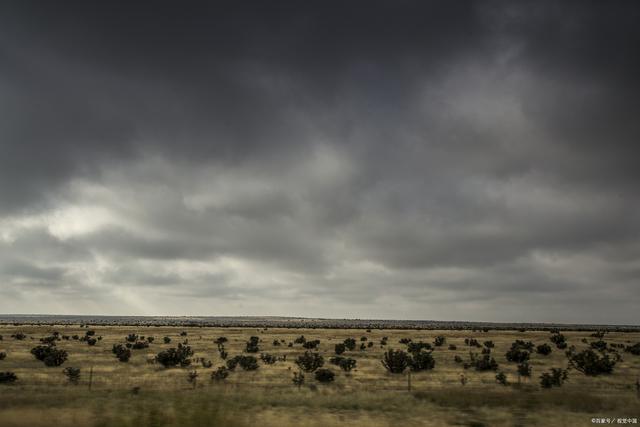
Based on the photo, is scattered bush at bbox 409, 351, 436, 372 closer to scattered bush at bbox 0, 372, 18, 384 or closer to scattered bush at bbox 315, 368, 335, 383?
scattered bush at bbox 315, 368, 335, 383

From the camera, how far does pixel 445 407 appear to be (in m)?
18.3

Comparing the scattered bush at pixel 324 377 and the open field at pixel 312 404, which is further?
the scattered bush at pixel 324 377

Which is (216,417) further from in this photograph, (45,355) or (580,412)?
(45,355)

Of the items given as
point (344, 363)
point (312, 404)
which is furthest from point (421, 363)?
point (312, 404)

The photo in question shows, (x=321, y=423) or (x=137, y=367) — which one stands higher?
(x=321, y=423)

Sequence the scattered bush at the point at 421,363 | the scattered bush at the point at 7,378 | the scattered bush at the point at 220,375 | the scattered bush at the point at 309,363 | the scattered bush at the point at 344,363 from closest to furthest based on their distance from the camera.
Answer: the scattered bush at the point at 7,378, the scattered bush at the point at 220,375, the scattered bush at the point at 309,363, the scattered bush at the point at 421,363, the scattered bush at the point at 344,363

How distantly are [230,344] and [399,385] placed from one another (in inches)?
1286

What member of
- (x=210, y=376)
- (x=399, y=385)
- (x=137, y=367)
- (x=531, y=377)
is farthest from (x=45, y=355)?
(x=531, y=377)

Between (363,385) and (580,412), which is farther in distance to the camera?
(363,385)

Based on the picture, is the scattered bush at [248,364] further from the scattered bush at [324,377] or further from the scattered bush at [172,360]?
the scattered bush at [324,377]

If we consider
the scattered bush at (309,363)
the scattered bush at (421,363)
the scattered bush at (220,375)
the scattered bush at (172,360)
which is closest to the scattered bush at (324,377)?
the scattered bush at (309,363)

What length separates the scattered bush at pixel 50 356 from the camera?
123 feet

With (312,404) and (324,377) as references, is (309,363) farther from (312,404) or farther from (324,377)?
(312,404)

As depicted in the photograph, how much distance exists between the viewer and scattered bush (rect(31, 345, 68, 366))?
37.4m
